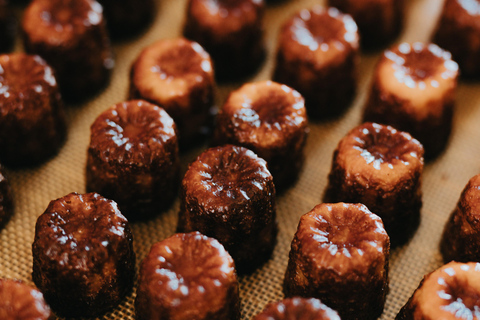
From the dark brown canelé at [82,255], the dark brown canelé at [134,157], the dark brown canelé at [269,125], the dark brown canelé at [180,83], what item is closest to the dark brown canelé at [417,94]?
the dark brown canelé at [269,125]

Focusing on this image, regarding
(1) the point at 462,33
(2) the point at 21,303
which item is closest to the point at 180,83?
(2) the point at 21,303

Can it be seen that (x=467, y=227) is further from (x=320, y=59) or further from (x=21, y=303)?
(x=21, y=303)

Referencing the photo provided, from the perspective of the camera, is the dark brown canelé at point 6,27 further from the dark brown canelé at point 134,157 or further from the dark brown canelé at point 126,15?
the dark brown canelé at point 134,157

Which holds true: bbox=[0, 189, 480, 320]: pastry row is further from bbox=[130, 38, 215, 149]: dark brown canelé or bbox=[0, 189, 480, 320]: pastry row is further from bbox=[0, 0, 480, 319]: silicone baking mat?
bbox=[130, 38, 215, 149]: dark brown canelé

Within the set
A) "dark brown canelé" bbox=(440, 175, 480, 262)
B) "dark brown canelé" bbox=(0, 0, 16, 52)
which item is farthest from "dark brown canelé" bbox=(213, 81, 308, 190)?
"dark brown canelé" bbox=(0, 0, 16, 52)

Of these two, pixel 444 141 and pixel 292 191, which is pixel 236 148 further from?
pixel 444 141

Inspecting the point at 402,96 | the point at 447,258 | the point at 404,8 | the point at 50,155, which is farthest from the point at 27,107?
the point at 404,8
